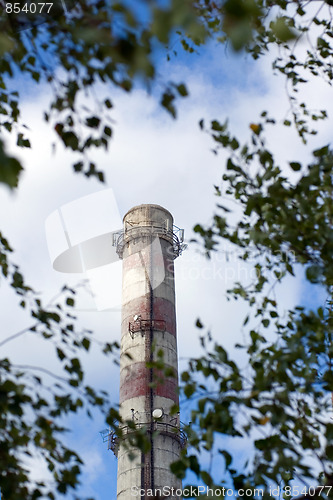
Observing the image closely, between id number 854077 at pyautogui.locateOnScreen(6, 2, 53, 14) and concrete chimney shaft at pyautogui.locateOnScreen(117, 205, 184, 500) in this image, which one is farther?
concrete chimney shaft at pyautogui.locateOnScreen(117, 205, 184, 500)

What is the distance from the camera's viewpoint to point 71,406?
4.73 metres

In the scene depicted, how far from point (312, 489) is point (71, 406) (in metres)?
2.04

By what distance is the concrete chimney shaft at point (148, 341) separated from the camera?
76.4ft

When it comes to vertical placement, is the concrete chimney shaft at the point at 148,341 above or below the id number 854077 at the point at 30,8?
above

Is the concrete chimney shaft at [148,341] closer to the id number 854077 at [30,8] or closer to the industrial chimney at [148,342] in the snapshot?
the industrial chimney at [148,342]

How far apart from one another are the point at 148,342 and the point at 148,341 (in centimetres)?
6

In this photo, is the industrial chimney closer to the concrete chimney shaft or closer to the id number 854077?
the concrete chimney shaft

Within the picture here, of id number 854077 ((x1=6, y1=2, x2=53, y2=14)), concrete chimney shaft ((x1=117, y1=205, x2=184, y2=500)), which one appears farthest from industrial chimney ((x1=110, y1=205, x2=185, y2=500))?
id number 854077 ((x1=6, y1=2, x2=53, y2=14))

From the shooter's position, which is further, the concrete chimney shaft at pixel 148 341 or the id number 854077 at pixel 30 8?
the concrete chimney shaft at pixel 148 341

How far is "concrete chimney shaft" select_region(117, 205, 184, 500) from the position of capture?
23.3 metres

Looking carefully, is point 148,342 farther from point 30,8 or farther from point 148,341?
point 30,8

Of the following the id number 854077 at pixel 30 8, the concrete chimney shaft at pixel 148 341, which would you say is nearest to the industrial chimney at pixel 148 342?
the concrete chimney shaft at pixel 148 341

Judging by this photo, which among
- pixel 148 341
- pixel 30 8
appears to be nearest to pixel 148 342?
pixel 148 341

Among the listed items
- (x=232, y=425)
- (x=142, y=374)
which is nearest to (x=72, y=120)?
(x=232, y=425)
